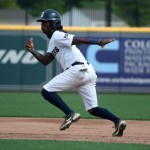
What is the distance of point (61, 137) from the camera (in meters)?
9.41

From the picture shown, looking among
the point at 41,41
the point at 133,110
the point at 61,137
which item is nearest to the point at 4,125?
the point at 61,137

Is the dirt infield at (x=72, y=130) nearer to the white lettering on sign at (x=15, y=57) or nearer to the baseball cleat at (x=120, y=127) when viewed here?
the baseball cleat at (x=120, y=127)

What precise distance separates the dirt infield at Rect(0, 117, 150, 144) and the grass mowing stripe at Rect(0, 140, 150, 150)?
1.78ft

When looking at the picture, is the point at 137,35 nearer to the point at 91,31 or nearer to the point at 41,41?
the point at 91,31

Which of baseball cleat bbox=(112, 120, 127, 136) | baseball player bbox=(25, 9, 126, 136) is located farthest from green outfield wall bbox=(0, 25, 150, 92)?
baseball player bbox=(25, 9, 126, 136)

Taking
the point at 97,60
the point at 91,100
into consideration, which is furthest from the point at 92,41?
the point at 97,60

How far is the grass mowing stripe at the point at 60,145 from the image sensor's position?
26.3ft

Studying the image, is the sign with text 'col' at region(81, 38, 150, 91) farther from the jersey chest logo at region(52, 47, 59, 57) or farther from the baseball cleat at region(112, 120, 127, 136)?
the jersey chest logo at region(52, 47, 59, 57)

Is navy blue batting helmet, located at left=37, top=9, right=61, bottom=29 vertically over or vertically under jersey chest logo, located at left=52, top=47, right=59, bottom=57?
over

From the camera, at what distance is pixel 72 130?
1065 cm

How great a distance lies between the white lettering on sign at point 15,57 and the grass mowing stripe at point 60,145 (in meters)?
11.9

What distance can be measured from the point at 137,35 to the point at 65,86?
1169 centimetres

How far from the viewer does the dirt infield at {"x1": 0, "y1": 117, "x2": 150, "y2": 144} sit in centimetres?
936

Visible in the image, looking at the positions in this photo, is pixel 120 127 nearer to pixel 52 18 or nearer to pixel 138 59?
pixel 52 18
